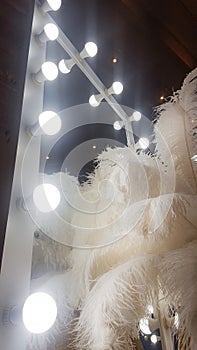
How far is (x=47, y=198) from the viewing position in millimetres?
602

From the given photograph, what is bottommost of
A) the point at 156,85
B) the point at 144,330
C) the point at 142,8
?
the point at 144,330

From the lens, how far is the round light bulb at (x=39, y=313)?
0.51 m

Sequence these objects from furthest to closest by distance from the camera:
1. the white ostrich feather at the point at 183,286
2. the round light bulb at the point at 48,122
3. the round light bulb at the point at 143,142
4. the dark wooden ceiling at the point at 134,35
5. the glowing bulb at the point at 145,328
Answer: the dark wooden ceiling at the point at 134,35 → the round light bulb at the point at 143,142 → the round light bulb at the point at 48,122 → the glowing bulb at the point at 145,328 → the white ostrich feather at the point at 183,286

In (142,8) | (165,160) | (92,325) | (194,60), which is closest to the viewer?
(92,325)

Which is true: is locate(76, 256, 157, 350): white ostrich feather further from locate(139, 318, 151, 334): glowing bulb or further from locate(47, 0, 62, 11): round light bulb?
locate(47, 0, 62, 11): round light bulb

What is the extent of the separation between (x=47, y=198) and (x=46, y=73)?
33 cm

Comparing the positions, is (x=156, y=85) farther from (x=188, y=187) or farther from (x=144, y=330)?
(x=144, y=330)

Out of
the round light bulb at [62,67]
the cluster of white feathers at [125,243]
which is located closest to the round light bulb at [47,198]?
the cluster of white feathers at [125,243]

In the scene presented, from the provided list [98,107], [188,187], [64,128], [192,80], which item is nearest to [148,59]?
[98,107]

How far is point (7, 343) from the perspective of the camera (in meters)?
0.54

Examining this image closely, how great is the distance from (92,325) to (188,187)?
255 mm

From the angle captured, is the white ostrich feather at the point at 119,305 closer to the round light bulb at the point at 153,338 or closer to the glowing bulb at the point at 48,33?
the round light bulb at the point at 153,338

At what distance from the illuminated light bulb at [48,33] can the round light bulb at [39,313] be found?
607mm

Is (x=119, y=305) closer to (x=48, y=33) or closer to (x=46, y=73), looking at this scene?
(x=46, y=73)
